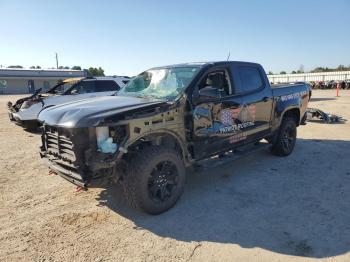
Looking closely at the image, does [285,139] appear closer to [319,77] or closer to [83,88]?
[83,88]

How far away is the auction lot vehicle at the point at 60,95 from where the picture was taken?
36.9ft

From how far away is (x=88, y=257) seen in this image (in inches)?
143

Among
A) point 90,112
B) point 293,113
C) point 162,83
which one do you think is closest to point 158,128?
point 90,112

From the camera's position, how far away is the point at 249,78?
6.33 metres

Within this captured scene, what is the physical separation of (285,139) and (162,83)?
3.31 metres

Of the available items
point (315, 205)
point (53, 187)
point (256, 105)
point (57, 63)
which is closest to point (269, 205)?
point (315, 205)

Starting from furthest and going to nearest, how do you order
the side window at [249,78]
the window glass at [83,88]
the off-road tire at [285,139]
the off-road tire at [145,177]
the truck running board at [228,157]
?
the window glass at [83,88]
the off-road tire at [285,139]
the side window at [249,78]
the truck running board at [228,157]
the off-road tire at [145,177]

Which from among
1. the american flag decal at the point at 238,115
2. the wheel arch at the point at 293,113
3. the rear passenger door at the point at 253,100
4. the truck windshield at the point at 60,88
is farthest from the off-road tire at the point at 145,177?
the truck windshield at the point at 60,88

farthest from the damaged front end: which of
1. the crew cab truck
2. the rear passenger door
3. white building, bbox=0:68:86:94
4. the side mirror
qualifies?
white building, bbox=0:68:86:94

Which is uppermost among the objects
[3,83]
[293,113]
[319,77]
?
[3,83]

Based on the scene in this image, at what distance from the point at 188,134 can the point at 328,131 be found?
7.04 metres

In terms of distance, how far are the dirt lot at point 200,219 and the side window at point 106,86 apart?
622 cm

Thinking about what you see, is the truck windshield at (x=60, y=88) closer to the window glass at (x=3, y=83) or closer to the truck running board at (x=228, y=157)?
the truck running board at (x=228, y=157)

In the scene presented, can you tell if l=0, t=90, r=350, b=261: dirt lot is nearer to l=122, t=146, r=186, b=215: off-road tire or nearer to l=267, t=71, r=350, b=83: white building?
l=122, t=146, r=186, b=215: off-road tire
